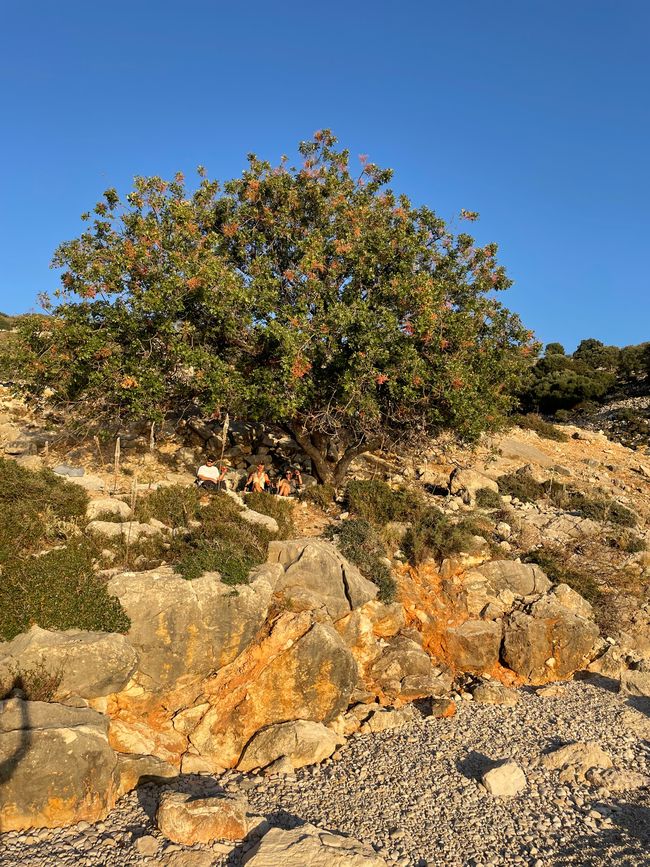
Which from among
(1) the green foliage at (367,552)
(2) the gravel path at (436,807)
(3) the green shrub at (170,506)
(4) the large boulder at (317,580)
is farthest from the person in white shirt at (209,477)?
(2) the gravel path at (436,807)

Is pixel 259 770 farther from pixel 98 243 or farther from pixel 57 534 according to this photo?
pixel 98 243

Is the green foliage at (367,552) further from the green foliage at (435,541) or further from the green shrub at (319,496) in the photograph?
the green shrub at (319,496)

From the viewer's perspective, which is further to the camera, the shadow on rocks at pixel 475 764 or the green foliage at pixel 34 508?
the green foliage at pixel 34 508

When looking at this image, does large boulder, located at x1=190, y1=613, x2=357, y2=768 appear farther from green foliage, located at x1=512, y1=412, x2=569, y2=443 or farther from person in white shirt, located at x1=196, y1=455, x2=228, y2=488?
green foliage, located at x1=512, y1=412, x2=569, y2=443

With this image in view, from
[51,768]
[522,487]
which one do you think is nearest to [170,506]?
[51,768]

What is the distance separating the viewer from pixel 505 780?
914 cm

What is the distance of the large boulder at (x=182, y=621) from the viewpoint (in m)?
9.77

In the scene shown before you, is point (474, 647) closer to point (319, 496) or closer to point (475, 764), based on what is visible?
point (475, 764)

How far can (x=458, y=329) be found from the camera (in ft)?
49.3

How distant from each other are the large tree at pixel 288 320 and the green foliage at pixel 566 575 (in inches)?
164

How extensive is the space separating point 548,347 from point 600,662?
53225mm

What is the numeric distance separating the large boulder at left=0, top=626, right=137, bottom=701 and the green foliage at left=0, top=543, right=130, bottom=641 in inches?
7.3

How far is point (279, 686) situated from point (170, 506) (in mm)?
4825

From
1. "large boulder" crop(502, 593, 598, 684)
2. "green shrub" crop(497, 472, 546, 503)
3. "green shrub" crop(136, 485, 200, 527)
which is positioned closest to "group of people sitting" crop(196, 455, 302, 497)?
"green shrub" crop(136, 485, 200, 527)
